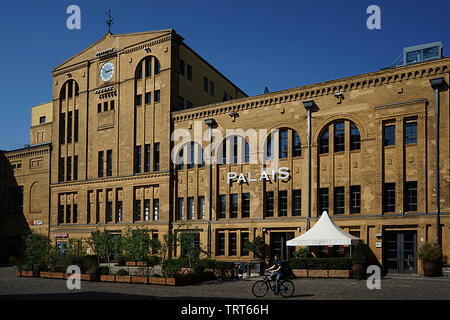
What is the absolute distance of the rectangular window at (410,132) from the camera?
3009 centimetres

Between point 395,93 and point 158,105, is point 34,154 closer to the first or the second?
point 158,105

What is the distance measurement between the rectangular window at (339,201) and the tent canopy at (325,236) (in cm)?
260

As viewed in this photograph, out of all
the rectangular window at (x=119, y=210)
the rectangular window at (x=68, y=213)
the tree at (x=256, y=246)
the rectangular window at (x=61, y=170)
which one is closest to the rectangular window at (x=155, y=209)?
the rectangular window at (x=119, y=210)

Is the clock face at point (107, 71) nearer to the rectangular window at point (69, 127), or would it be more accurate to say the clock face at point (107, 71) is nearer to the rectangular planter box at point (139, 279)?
the rectangular window at point (69, 127)

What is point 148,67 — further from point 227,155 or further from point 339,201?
point 339,201

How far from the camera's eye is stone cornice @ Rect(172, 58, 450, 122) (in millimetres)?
29609

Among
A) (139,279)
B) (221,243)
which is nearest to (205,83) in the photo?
(221,243)

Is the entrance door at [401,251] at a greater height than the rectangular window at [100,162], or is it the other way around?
the rectangular window at [100,162]

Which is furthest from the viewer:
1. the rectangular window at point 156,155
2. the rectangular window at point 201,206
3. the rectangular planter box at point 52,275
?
the rectangular window at point 156,155

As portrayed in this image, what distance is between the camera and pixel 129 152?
1699 inches

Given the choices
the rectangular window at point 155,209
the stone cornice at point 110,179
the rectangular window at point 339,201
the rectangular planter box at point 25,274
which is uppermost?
the stone cornice at point 110,179

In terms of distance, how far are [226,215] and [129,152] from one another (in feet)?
39.9

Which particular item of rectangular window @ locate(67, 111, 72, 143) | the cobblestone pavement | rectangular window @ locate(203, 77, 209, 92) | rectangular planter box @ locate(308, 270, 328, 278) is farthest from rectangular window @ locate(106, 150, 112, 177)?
rectangular planter box @ locate(308, 270, 328, 278)
